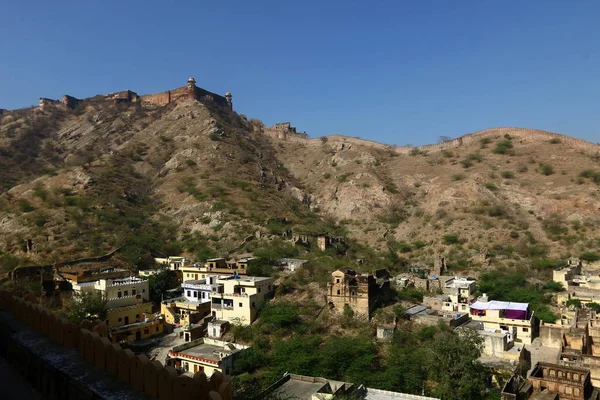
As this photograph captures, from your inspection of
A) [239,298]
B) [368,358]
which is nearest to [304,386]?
[368,358]

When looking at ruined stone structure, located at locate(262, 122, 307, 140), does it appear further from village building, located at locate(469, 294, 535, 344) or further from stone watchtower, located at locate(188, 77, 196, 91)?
village building, located at locate(469, 294, 535, 344)

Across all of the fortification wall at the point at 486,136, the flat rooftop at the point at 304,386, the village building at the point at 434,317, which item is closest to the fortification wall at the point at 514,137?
the fortification wall at the point at 486,136

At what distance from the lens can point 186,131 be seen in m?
59.0

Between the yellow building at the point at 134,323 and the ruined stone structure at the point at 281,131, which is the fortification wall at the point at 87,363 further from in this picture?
the ruined stone structure at the point at 281,131

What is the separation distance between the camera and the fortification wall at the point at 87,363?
3449mm

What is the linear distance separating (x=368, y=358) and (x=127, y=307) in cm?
1298

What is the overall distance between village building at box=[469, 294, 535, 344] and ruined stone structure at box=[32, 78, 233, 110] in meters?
53.5

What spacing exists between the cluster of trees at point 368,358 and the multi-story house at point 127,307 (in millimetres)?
4820

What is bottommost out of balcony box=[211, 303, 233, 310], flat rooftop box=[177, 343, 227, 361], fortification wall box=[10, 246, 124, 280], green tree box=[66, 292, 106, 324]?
flat rooftop box=[177, 343, 227, 361]

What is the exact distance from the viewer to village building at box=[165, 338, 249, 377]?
18.4 meters

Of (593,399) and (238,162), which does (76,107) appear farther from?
(593,399)

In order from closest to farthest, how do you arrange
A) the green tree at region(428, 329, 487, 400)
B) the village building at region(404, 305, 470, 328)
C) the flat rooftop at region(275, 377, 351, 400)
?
the flat rooftop at region(275, 377, 351, 400) < the green tree at region(428, 329, 487, 400) < the village building at region(404, 305, 470, 328)

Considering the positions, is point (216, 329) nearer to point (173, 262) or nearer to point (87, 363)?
point (173, 262)

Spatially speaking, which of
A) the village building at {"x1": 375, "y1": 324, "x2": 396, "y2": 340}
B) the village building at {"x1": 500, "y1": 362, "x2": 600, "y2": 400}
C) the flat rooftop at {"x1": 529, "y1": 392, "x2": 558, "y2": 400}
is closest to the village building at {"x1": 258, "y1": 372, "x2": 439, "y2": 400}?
the village building at {"x1": 500, "y1": 362, "x2": 600, "y2": 400}
